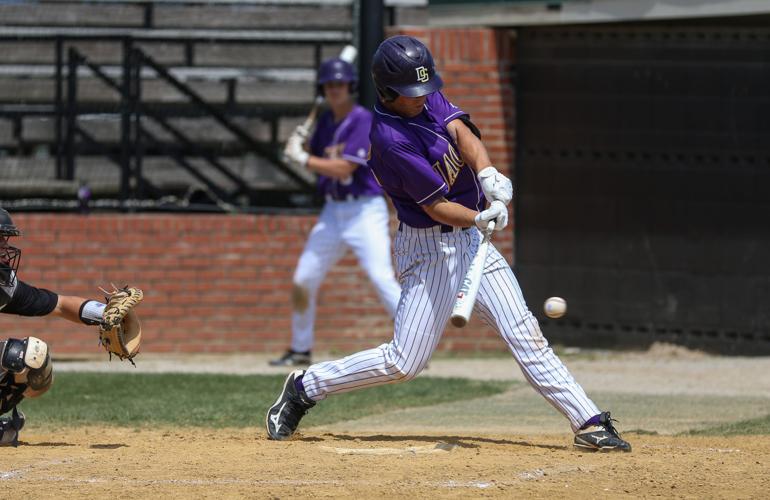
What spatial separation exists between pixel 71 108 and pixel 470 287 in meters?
6.05

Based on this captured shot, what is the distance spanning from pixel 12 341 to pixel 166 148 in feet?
17.2

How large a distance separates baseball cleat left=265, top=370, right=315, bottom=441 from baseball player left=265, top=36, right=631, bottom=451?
246mm

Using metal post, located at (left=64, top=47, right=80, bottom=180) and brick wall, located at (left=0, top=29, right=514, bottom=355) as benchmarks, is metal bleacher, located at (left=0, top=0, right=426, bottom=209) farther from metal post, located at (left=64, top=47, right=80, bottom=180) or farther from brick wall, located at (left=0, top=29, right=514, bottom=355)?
brick wall, located at (left=0, top=29, right=514, bottom=355)

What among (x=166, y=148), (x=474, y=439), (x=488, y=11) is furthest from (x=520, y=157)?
(x=474, y=439)

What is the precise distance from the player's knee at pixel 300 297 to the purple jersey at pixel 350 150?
75 centimetres

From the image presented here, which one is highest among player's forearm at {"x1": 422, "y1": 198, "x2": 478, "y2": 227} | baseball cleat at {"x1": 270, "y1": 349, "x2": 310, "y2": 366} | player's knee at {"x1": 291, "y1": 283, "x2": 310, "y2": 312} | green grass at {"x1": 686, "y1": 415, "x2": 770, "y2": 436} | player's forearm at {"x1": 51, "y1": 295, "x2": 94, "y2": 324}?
player's forearm at {"x1": 422, "y1": 198, "x2": 478, "y2": 227}

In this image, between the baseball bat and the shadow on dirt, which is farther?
the shadow on dirt

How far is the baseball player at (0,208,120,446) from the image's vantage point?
622 centimetres

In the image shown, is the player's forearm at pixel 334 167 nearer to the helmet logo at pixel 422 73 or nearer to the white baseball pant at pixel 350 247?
the white baseball pant at pixel 350 247

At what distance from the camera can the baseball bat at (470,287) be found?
573 cm

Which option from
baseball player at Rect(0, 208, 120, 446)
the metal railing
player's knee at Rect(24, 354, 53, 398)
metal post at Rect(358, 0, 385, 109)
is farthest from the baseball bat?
the metal railing

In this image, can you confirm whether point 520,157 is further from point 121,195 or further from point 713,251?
point 121,195

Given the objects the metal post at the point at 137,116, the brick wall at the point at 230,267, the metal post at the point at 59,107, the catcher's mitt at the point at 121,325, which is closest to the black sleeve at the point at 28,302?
the catcher's mitt at the point at 121,325

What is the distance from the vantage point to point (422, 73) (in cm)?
607
